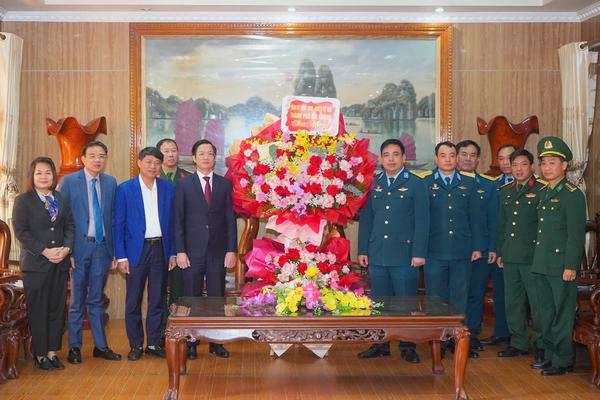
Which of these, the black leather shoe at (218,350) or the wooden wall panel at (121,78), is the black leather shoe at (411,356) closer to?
the black leather shoe at (218,350)

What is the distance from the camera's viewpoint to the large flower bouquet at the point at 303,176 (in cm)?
465

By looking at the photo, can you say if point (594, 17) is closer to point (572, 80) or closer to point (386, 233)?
point (572, 80)

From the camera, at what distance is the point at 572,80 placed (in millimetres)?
6934

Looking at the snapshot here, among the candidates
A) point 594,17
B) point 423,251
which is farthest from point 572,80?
point 423,251

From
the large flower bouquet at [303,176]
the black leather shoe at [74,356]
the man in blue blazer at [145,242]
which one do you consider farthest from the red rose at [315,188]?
the black leather shoe at [74,356]

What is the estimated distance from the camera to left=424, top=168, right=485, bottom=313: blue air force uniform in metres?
5.52

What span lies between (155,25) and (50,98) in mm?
1238

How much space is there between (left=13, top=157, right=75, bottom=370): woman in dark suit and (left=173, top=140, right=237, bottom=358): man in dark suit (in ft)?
2.61

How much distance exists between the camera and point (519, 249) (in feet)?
17.7

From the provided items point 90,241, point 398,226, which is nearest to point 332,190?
point 398,226

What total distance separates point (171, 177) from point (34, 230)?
140 cm

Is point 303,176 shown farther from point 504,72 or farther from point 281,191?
point 504,72

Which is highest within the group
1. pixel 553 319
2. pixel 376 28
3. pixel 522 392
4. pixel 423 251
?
pixel 376 28

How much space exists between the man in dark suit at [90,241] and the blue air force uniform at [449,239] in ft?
7.84
